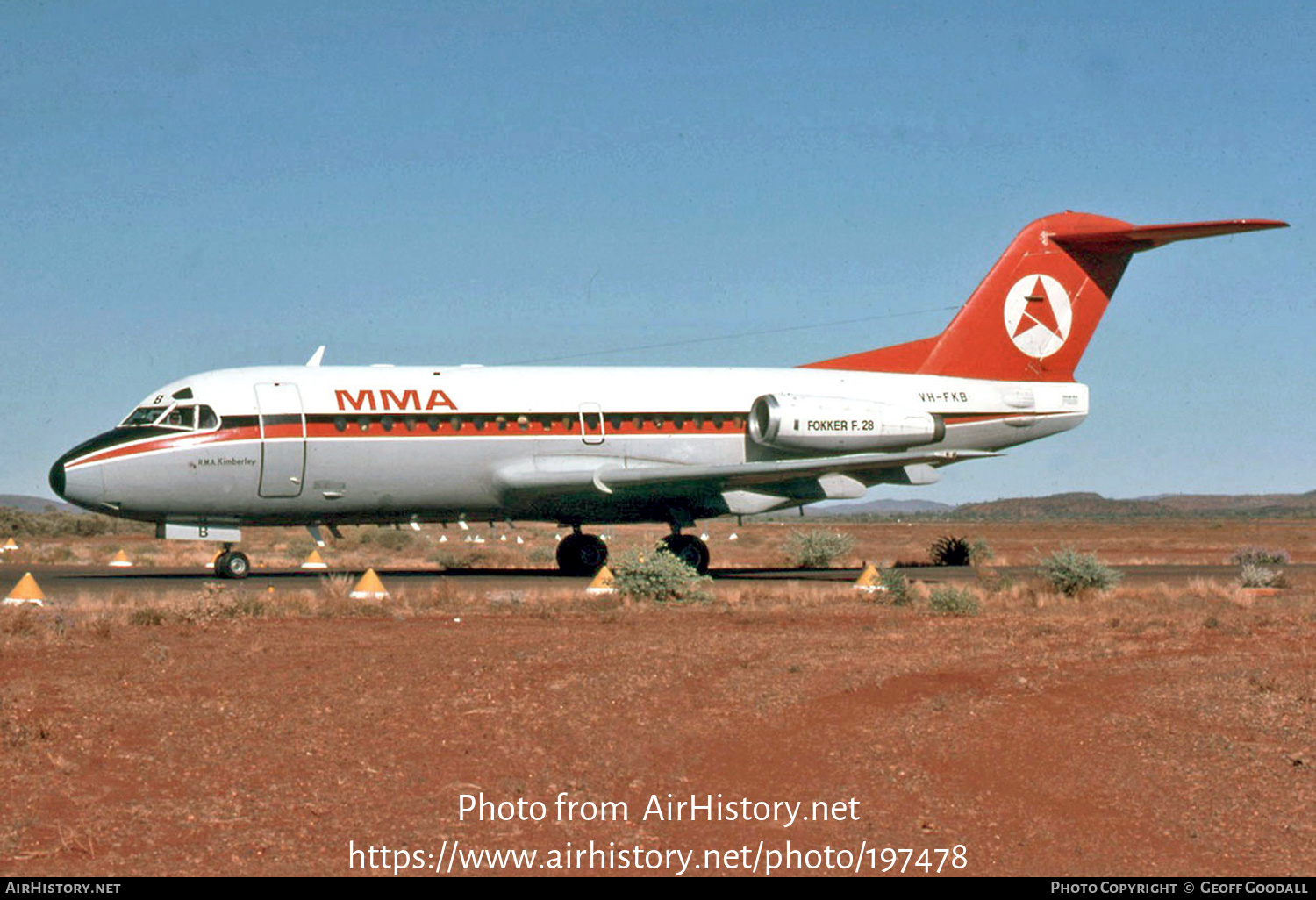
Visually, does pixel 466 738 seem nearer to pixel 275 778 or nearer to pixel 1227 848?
pixel 275 778

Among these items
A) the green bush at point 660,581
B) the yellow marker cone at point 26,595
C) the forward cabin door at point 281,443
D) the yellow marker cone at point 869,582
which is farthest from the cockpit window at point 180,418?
the yellow marker cone at point 869,582

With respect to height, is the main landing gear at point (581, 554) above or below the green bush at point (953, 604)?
above

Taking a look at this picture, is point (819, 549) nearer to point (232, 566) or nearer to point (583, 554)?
point (583, 554)

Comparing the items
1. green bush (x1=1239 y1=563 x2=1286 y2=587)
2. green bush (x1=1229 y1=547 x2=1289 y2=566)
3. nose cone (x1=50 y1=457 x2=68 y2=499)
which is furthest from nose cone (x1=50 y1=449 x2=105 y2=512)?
green bush (x1=1229 y1=547 x2=1289 y2=566)

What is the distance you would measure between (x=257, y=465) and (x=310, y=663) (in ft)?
41.3

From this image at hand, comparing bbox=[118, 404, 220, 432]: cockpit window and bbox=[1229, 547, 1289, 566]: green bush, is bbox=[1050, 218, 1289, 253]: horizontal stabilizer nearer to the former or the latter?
bbox=[1229, 547, 1289, 566]: green bush

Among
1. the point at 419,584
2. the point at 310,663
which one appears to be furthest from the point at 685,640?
the point at 419,584

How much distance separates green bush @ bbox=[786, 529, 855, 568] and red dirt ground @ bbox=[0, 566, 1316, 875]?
19105mm

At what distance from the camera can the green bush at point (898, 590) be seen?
20000 mm

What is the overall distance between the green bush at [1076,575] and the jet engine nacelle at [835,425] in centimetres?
581

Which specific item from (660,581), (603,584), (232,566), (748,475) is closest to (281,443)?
(232,566)

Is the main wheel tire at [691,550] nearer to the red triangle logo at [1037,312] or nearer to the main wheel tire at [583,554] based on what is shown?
the main wheel tire at [583,554]

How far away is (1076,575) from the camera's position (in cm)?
2245

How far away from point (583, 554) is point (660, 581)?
25.9 ft
